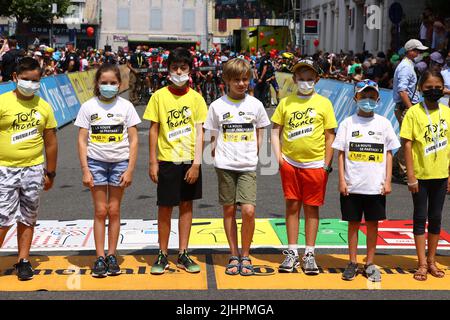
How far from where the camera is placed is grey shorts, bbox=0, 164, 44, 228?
5.95 metres

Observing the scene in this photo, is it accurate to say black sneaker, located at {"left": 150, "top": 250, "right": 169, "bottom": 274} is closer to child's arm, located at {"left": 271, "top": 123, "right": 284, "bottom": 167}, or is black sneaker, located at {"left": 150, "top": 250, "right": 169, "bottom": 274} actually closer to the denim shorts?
the denim shorts

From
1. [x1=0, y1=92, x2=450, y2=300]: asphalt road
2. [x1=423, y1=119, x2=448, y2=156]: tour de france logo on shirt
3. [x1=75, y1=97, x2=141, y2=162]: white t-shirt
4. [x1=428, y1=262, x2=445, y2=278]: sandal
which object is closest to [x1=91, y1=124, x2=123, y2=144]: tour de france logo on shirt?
[x1=75, y1=97, x2=141, y2=162]: white t-shirt

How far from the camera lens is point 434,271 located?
6.21 m

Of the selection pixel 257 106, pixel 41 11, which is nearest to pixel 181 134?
pixel 257 106

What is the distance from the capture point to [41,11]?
58.9 metres

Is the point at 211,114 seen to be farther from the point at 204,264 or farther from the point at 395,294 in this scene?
the point at 395,294

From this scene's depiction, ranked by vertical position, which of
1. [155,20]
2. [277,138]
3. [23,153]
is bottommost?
[23,153]

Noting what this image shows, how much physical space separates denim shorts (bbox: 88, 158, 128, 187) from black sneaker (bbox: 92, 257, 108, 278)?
25.6 inches

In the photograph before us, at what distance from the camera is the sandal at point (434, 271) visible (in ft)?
20.3

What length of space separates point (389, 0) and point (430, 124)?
24141 mm

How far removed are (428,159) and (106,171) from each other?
2.73 meters

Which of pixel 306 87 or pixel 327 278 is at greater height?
pixel 306 87

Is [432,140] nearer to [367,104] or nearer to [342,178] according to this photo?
[367,104]

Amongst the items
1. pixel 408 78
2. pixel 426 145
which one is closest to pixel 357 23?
pixel 408 78
